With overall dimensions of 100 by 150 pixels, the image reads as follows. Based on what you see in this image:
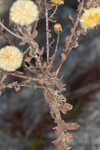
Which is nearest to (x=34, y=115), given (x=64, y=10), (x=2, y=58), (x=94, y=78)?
(x=94, y=78)

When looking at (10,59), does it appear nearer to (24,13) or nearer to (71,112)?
(24,13)

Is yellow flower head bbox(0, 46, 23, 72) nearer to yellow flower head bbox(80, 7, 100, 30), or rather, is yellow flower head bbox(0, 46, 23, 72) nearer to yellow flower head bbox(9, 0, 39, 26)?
yellow flower head bbox(9, 0, 39, 26)

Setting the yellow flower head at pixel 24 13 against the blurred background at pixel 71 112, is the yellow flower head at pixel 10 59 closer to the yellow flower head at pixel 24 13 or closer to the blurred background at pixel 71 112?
the yellow flower head at pixel 24 13

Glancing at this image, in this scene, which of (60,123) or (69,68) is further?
(69,68)

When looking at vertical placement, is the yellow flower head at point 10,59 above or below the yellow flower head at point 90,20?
below

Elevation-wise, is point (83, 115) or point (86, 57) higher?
point (86, 57)

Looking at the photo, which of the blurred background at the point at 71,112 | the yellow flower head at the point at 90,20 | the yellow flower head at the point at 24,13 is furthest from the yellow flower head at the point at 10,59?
the blurred background at the point at 71,112

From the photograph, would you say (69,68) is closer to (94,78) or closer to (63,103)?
(94,78)
